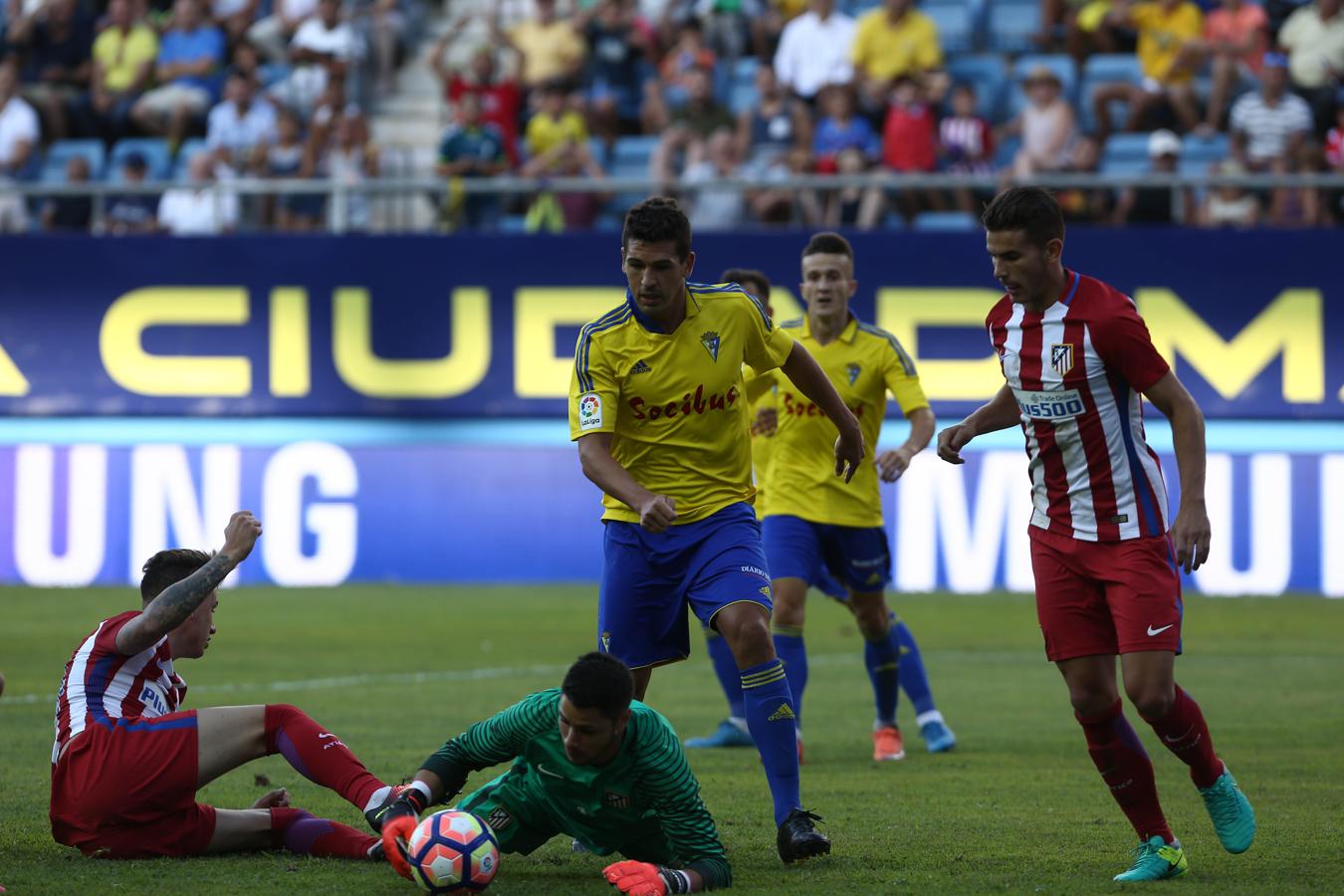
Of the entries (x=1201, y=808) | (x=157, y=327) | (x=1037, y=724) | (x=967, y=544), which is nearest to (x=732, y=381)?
(x=1201, y=808)

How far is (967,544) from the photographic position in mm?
17844

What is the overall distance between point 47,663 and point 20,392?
6.93m

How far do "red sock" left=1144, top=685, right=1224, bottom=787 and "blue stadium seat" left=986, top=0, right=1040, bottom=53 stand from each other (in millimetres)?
15236

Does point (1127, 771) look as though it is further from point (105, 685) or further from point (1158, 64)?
point (1158, 64)

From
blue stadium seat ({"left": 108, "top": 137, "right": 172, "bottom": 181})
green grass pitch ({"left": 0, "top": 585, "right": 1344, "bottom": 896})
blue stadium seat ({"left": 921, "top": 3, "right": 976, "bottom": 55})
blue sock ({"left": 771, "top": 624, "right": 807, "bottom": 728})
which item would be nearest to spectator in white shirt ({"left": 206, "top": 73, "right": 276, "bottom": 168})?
blue stadium seat ({"left": 108, "top": 137, "right": 172, "bottom": 181})

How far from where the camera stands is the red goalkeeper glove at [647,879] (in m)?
5.53

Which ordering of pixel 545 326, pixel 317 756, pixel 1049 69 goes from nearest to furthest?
pixel 317 756 → pixel 545 326 → pixel 1049 69

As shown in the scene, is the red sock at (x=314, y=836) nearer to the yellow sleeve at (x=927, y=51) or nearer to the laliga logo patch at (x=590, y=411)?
the laliga logo patch at (x=590, y=411)

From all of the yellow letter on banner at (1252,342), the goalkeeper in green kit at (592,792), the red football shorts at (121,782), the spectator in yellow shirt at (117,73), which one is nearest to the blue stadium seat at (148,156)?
the spectator in yellow shirt at (117,73)

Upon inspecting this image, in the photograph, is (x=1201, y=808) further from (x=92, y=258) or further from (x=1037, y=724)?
(x=92, y=258)

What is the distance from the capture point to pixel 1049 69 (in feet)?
63.5

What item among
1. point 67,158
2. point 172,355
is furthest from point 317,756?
point 67,158

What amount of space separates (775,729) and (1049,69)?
14.3 meters

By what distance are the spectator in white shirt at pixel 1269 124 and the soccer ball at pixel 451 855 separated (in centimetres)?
1408
